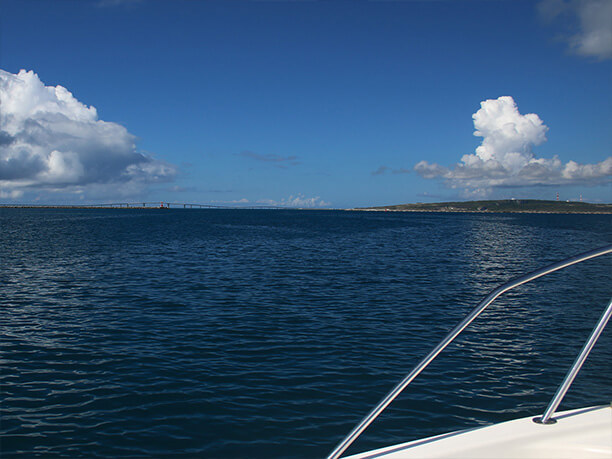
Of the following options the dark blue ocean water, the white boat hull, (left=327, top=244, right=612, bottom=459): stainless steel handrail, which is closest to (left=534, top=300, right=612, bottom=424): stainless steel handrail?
the white boat hull

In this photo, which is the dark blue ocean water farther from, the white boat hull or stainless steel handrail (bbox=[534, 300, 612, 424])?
stainless steel handrail (bbox=[534, 300, 612, 424])

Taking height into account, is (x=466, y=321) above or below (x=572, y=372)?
above

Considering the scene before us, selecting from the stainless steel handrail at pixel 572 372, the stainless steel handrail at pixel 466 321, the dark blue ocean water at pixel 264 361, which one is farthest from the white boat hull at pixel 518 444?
the dark blue ocean water at pixel 264 361

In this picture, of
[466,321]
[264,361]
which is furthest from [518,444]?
[264,361]

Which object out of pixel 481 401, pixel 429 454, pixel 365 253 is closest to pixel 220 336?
pixel 481 401

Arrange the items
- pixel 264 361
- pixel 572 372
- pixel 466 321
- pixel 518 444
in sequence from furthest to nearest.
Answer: pixel 264 361 < pixel 572 372 < pixel 518 444 < pixel 466 321

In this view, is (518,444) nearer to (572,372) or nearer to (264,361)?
(572,372)

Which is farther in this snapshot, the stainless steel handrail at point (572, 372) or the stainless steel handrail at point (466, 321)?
the stainless steel handrail at point (572, 372)

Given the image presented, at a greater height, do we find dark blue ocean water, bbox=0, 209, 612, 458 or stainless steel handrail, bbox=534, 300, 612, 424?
stainless steel handrail, bbox=534, 300, 612, 424

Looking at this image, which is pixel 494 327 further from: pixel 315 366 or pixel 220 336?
pixel 220 336

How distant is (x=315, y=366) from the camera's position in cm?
1295

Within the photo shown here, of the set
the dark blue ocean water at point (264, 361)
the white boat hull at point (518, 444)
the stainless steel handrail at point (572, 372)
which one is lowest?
the dark blue ocean water at point (264, 361)

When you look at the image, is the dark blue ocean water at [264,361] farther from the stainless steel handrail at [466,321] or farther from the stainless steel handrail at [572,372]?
the stainless steel handrail at [466,321]

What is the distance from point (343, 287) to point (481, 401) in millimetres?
15418
